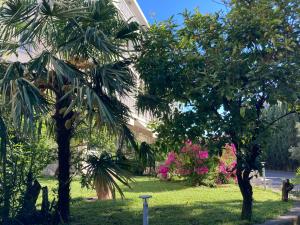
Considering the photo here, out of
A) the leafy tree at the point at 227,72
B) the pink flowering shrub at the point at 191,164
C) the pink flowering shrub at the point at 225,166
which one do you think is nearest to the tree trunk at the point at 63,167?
the leafy tree at the point at 227,72

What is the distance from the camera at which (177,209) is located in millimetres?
11102

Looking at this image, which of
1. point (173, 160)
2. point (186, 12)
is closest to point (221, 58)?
point (186, 12)

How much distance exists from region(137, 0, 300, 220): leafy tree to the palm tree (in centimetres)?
76

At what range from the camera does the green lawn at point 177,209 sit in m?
9.37

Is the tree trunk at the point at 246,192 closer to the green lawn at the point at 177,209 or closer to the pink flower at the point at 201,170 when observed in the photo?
the green lawn at the point at 177,209

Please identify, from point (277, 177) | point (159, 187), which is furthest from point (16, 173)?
point (277, 177)

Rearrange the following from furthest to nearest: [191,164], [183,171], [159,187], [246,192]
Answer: [183,171] < [191,164] < [159,187] < [246,192]

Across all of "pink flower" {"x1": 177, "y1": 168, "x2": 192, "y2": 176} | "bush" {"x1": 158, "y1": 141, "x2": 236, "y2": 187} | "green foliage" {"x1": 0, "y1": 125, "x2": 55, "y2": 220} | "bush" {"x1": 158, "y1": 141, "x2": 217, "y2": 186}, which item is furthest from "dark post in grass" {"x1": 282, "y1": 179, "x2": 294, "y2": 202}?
"green foliage" {"x1": 0, "y1": 125, "x2": 55, "y2": 220}

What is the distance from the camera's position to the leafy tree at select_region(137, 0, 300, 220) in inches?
295

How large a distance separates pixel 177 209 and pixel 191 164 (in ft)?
22.1

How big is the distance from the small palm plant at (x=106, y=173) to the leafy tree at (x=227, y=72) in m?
1.55

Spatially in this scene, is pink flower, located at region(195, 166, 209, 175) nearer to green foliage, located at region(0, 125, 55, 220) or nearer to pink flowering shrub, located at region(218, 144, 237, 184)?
pink flowering shrub, located at region(218, 144, 237, 184)

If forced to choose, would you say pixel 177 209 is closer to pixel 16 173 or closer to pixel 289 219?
pixel 289 219

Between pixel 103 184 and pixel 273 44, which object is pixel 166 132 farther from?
pixel 273 44
